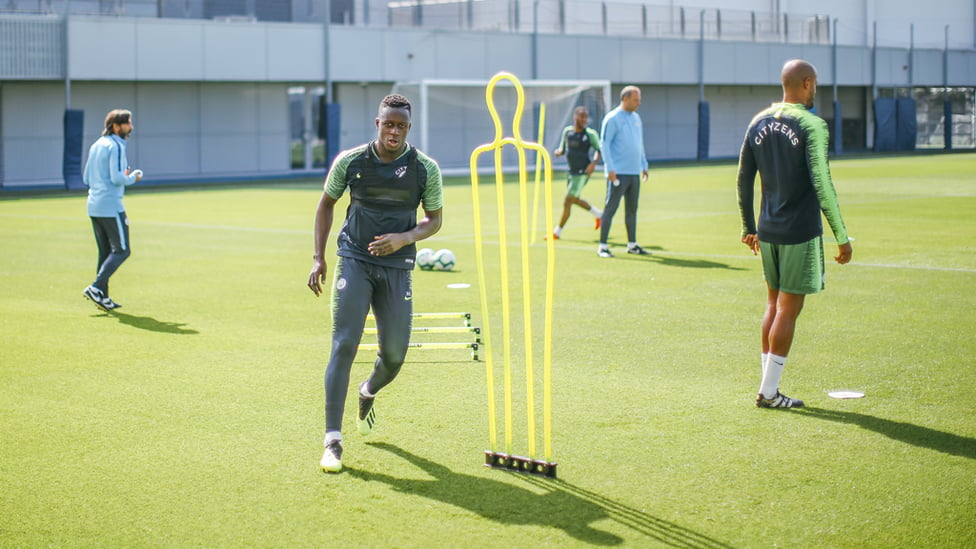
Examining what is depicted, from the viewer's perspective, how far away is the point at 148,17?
129ft

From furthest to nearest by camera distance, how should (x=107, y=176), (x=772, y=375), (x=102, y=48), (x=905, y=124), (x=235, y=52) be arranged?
(x=905, y=124), (x=235, y=52), (x=102, y=48), (x=107, y=176), (x=772, y=375)

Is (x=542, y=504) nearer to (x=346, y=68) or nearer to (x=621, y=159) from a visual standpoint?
(x=621, y=159)

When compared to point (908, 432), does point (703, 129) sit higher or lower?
higher

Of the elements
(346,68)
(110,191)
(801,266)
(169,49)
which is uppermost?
(169,49)

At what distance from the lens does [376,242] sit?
246 inches

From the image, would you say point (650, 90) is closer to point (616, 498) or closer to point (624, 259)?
point (624, 259)

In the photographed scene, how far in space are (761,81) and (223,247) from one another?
43.1 meters

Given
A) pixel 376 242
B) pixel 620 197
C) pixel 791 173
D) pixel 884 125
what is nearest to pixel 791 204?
pixel 791 173

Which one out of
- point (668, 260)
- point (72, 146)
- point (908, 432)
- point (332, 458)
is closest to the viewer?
point (332, 458)

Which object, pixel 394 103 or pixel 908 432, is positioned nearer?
pixel 394 103

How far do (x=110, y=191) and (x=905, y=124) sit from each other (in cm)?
5688

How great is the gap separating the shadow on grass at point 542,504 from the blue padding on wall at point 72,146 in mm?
32746

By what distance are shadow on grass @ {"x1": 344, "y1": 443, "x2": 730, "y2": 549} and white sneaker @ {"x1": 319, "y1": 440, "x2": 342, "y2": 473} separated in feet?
0.25

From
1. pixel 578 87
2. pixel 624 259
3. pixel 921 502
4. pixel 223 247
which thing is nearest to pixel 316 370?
pixel 921 502
